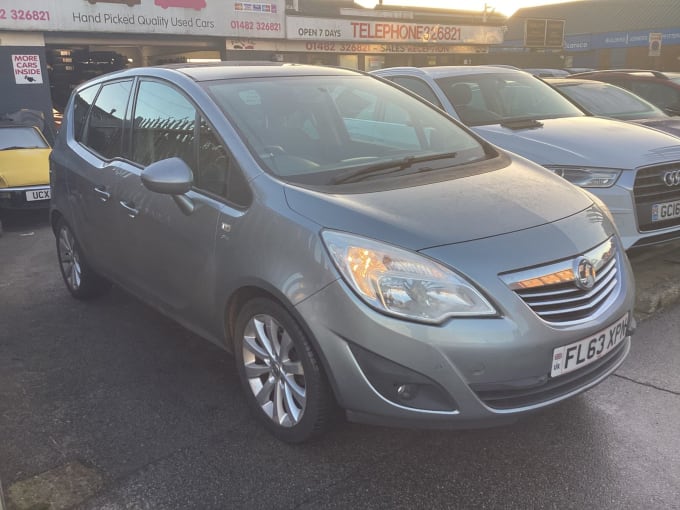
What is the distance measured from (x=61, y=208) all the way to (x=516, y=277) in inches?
143

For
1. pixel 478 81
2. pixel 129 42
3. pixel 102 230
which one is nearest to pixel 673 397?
pixel 102 230

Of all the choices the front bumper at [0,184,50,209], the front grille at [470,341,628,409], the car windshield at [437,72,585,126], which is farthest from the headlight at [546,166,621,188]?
the front bumper at [0,184,50,209]

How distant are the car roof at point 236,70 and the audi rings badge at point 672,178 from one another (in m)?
2.30

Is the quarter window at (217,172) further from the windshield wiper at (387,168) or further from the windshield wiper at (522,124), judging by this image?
the windshield wiper at (522,124)

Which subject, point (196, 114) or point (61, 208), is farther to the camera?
point (61, 208)

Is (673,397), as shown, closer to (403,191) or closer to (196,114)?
(403,191)

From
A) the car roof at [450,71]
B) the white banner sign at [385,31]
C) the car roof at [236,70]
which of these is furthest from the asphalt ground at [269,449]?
the white banner sign at [385,31]

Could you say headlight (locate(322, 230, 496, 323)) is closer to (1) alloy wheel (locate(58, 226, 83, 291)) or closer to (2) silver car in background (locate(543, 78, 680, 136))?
(1) alloy wheel (locate(58, 226, 83, 291))


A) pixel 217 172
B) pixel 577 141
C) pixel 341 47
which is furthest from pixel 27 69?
pixel 217 172

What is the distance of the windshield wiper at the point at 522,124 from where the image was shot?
5449 millimetres

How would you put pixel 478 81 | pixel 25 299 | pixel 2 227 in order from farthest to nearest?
pixel 2 227 < pixel 478 81 < pixel 25 299

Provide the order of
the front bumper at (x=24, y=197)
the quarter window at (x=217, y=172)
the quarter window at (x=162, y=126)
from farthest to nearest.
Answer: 1. the front bumper at (x=24, y=197)
2. the quarter window at (x=162, y=126)
3. the quarter window at (x=217, y=172)

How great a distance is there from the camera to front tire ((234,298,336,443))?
2.64 meters

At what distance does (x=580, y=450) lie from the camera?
2787mm
